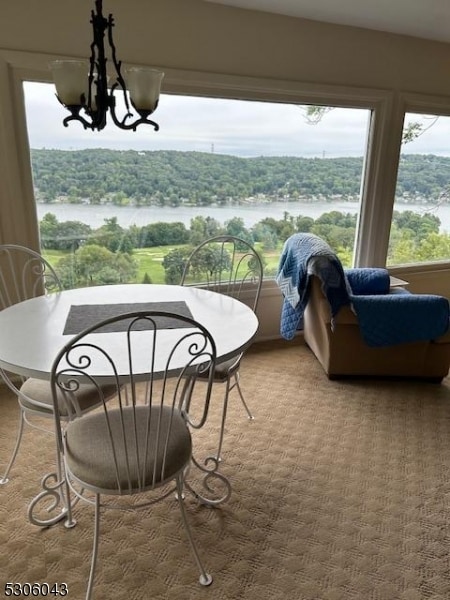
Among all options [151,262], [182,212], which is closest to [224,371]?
[151,262]

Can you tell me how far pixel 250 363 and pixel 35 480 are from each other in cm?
164

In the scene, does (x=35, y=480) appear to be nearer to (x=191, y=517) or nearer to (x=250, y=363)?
(x=191, y=517)

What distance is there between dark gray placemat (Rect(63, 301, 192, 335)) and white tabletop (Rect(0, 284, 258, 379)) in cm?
3

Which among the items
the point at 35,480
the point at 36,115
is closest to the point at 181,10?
the point at 36,115

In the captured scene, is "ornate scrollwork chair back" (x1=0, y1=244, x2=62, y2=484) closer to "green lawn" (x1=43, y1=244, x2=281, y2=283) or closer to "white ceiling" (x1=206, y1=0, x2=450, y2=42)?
"green lawn" (x1=43, y1=244, x2=281, y2=283)

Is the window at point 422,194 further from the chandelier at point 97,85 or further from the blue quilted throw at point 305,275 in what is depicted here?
the chandelier at point 97,85

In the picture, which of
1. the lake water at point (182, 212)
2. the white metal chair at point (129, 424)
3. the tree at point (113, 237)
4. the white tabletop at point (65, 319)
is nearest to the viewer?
the white metal chair at point (129, 424)

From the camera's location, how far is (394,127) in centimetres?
373

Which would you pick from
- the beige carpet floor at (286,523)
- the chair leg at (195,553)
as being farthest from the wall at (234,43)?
the chair leg at (195,553)

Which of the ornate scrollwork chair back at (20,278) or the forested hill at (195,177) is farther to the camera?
the forested hill at (195,177)

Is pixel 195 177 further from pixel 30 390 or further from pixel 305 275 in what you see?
pixel 30 390

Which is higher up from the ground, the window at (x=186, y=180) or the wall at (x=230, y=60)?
the wall at (x=230, y=60)

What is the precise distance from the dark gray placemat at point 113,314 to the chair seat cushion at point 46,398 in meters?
0.25

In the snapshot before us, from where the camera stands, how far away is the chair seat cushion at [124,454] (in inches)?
54.4
